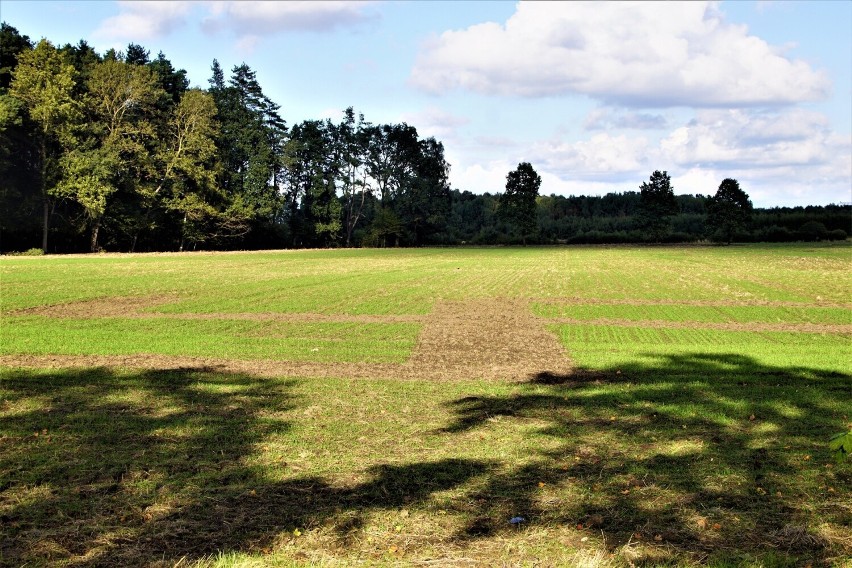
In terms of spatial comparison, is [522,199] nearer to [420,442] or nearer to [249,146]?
[249,146]

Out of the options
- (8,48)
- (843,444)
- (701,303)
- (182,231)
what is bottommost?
(701,303)

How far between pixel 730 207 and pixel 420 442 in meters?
112

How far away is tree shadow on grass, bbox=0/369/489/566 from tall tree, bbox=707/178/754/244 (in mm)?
110442

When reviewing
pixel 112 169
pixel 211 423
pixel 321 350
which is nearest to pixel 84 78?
pixel 112 169

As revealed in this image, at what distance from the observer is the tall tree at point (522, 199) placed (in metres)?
115

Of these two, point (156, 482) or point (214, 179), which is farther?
point (214, 179)

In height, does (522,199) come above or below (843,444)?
above

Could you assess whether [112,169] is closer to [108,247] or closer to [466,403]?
[108,247]

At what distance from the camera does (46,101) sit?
57.3 metres

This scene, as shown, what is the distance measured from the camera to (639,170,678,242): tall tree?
375ft

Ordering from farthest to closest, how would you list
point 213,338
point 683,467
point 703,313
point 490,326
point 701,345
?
point 703,313
point 490,326
point 213,338
point 701,345
point 683,467

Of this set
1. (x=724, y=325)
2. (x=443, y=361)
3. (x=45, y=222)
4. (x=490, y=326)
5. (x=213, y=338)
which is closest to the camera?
(x=443, y=361)

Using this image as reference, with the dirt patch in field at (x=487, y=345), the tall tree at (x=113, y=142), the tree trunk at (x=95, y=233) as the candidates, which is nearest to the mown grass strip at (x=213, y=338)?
the dirt patch in field at (x=487, y=345)

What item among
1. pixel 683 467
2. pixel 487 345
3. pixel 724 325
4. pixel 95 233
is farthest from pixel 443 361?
pixel 95 233
